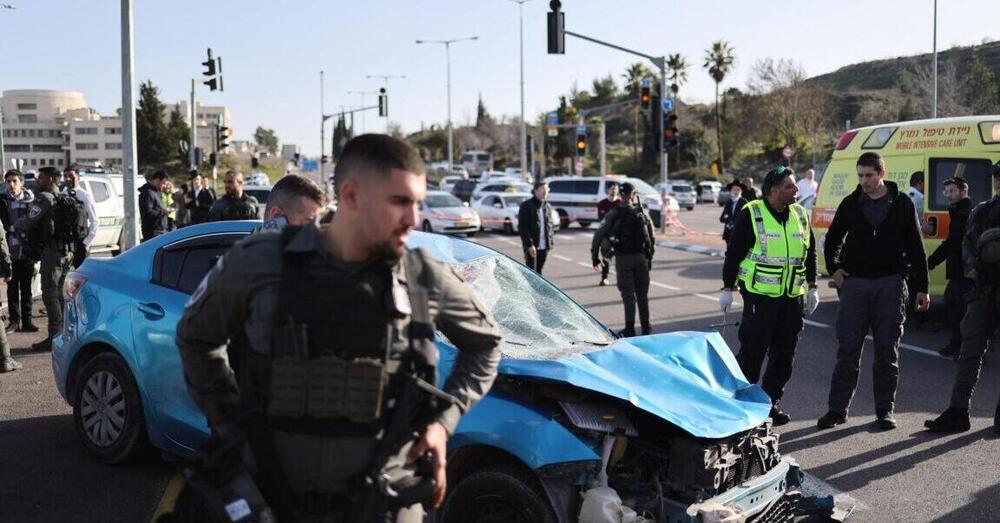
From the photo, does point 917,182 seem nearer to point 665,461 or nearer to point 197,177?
point 665,461

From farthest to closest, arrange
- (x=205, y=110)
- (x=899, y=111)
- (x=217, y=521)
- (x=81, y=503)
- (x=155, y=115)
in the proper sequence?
(x=205, y=110) < (x=155, y=115) < (x=899, y=111) < (x=81, y=503) < (x=217, y=521)

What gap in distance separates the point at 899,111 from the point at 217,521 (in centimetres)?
6885

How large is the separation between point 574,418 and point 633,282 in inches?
277

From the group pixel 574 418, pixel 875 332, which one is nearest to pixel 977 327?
pixel 875 332

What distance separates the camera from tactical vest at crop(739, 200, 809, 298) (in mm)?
7031

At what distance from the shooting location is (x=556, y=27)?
23.9m

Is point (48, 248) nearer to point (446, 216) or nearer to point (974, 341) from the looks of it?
point (974, 341)

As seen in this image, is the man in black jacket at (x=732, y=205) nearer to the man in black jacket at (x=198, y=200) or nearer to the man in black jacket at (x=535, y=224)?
the man in black jacket at (x=535, y=224)

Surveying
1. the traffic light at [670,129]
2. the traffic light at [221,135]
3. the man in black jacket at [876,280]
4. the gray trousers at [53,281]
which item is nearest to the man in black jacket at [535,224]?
the gray trousers at [53,281]

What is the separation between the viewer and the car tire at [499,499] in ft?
12.5

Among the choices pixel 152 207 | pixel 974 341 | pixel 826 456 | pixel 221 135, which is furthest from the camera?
pixel 221 135

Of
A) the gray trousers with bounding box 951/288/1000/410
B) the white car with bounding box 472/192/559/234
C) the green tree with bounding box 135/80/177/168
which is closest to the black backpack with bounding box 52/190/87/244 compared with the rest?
the gray trousers with bounding box 951/288/1000/410

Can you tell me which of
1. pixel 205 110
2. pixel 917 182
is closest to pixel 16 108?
pixel 205 110

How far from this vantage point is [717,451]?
4.03 meters
